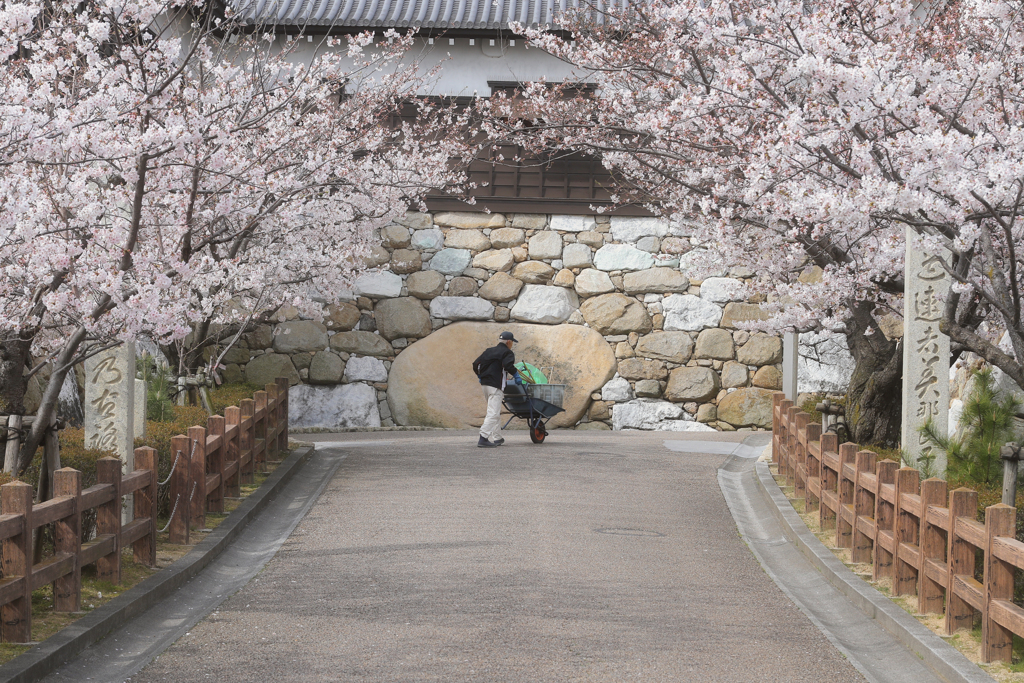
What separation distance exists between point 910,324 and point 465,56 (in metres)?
12.8

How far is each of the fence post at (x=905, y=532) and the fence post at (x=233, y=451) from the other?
658cm

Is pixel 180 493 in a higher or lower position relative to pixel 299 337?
lower

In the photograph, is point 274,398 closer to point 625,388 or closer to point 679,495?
point 679,495

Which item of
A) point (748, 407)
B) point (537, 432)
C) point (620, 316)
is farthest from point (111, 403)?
point (748, 407)

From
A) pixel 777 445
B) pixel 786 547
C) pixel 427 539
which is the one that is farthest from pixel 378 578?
pixel 777 445

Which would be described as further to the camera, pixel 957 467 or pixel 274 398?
pixel 274 398

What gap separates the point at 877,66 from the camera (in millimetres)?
7398

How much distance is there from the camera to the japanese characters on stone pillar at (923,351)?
9078 mm

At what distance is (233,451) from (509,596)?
4.59 meters

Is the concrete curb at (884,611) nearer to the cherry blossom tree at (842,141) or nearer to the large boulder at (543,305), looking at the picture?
the cherry blossom tree at (842,141)

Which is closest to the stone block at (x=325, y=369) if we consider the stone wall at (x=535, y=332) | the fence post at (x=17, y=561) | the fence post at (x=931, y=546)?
the stone wall at (x=535, y=332)

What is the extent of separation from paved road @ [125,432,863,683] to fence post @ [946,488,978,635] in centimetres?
74

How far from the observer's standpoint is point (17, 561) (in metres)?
5.81

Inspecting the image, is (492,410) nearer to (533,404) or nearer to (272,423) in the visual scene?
(533,404)
